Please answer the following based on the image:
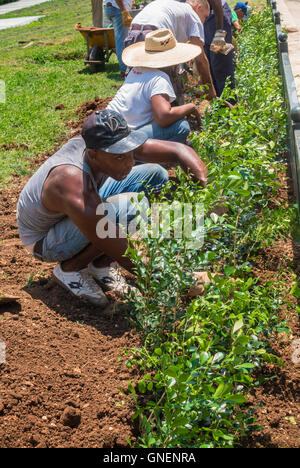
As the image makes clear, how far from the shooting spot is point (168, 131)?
439 centimetres

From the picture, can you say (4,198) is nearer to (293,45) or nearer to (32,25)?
(293,45)

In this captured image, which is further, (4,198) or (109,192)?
(4,198)

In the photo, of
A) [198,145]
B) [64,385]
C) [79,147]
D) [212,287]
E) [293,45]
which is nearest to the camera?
[212,287]

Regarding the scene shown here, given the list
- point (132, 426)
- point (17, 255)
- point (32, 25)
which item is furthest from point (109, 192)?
point (32, 25)

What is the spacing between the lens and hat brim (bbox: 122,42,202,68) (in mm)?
4348

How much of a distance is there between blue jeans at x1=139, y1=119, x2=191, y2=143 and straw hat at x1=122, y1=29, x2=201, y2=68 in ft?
1.51

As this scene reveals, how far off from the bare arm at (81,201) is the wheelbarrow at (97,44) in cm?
763

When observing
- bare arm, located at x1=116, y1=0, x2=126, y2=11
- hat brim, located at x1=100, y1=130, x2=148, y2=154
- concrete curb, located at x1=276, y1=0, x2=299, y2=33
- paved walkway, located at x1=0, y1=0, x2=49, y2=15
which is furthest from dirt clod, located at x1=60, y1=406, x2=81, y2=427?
paved walkway, located at x1=0, y1=0, x2=49, y2=15

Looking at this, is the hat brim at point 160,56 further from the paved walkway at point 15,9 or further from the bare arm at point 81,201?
the paved walkway at point 15,9

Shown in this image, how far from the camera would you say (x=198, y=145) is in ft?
12.9

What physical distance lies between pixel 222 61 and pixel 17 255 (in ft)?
12.1

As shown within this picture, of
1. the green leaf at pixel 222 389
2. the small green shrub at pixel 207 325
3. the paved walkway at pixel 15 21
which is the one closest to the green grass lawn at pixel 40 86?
the paved walkway at pixel 15 21

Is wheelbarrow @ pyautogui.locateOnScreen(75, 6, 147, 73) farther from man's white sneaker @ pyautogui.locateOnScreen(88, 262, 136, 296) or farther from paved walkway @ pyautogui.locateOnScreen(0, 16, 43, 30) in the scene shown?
paved walkway @ pyautogui.locateOnScreen(0, 16, 43, 30)
